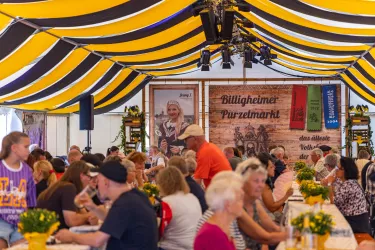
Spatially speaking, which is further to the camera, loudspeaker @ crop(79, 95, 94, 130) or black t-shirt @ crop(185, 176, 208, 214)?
loudspeaker @ crop(79, 95, 94, 130)

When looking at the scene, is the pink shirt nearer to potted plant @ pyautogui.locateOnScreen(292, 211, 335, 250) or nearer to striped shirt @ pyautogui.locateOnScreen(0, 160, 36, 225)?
potted plant @ pyautogui.locateOnScreen(292, 211, 335, 250)

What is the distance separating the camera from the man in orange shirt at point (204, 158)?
7391mm

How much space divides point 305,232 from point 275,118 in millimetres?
15432

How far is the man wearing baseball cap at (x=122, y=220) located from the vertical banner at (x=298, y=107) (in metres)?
15.2

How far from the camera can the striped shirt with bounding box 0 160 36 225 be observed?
5.32m

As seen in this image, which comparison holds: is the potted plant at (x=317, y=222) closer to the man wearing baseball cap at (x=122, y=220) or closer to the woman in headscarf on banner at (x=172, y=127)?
the man wearing baseball cap at (x=122, y=220)

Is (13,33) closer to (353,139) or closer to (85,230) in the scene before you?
(85,230)

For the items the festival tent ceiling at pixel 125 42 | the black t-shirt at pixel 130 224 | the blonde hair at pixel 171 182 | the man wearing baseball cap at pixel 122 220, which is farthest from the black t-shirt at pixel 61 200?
the festival tent ceiling at pixel 125 42

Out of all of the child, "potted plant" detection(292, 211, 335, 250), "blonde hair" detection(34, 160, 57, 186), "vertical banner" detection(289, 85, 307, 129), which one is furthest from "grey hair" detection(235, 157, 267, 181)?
"vertical banner" detection(289, 85, 307, 129)

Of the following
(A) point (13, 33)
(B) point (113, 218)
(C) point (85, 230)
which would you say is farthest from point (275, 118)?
(B) point (113, 218)

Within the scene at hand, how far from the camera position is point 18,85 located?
10898 millimetres

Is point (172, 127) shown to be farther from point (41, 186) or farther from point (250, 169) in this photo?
point (250, 169)

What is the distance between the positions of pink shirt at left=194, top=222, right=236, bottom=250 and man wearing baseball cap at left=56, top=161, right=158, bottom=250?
651 mm

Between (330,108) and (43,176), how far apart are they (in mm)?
13400
